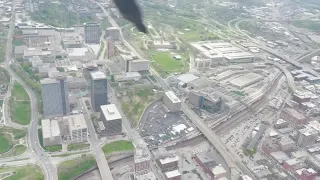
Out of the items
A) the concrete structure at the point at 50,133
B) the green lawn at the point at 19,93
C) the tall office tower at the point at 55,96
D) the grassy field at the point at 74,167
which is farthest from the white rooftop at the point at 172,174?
the green lawn at the point at 19,93

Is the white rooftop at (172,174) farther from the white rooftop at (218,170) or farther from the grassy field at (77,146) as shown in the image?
the grassy field at (77,146)

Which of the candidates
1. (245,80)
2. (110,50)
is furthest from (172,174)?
(110,50)

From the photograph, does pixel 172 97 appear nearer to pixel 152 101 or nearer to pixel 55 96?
pixel 152 101

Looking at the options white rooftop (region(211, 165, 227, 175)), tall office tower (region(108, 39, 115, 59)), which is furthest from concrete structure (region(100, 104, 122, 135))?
tall office tower (region(108, 39, 115, 59))

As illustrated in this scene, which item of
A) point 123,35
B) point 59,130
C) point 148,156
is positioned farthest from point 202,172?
point 123,35

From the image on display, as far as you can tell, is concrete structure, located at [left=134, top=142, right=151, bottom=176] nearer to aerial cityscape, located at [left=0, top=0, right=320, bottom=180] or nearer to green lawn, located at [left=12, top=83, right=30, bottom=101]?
aerial cityscape, located at [left=0, top=0, right=320, bottom=180]
